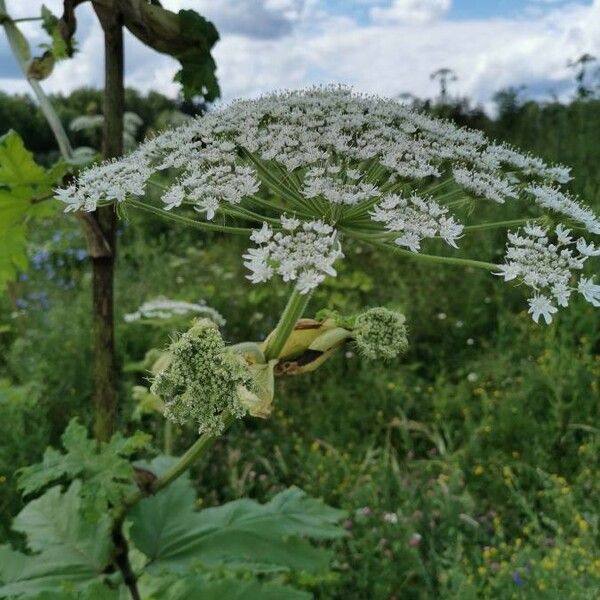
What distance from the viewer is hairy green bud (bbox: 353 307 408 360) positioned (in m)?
1.83

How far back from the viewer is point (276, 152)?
1732 mm

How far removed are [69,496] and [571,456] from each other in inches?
122

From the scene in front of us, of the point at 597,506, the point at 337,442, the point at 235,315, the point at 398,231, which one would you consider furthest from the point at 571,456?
the point at 398,231

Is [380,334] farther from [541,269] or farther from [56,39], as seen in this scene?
[56,39]

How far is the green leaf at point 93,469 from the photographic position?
1.98 meters

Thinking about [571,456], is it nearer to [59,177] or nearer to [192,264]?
[59,177]

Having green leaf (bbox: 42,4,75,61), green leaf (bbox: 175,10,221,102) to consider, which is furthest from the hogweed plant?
green leaf (bbox: 42,4,75,61)

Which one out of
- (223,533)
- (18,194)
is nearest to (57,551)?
(223,533)

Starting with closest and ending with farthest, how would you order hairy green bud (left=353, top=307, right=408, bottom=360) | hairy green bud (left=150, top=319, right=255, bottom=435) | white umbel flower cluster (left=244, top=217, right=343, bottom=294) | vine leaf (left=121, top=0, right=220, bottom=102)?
white umbel flower cluster (left=244, top=217, right=343, bottom=294) < hairy green bud (left=150, top=319, right=255, bottom=435) < hairy green bud (left=353, top=307, right=408, bottom=360) < vine leaf (left=121, top=0, right=220, bottom=102)

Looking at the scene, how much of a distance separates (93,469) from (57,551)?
50 cm

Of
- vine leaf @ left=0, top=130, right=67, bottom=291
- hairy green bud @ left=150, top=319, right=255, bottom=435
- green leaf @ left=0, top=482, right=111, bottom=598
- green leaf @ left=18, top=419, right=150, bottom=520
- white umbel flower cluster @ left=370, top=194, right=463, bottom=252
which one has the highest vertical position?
white umbel flower cluster @ left=370, top=194, right=463, bottom=252

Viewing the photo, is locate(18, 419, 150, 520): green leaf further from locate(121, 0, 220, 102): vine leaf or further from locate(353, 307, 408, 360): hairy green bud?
locate(121, 0, 220, 102): vine leaf

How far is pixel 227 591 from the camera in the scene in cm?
202

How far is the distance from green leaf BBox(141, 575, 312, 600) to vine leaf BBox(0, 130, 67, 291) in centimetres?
Answer: 100
